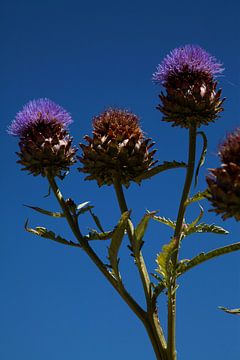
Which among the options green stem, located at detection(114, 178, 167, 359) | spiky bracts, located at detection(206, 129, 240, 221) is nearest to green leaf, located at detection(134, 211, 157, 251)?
green stem, located at detection(114, 178, 167, 359)

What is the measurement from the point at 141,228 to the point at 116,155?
1.36ft

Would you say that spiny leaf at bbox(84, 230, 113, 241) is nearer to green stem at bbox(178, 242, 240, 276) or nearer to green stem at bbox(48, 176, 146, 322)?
green stem at bbox(48, 176, 146, 322)

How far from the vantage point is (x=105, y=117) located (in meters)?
2.44

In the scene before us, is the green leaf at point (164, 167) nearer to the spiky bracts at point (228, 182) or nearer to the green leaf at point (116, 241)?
the green leaf at point (116, 241)

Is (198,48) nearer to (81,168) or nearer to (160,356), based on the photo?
(81,168)

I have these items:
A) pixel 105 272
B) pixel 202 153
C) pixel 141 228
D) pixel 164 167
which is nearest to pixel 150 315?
pixel 105 272

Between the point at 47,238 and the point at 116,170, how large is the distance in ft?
1.25

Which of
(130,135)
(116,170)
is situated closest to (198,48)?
(130,135)

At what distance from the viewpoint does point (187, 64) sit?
245cm

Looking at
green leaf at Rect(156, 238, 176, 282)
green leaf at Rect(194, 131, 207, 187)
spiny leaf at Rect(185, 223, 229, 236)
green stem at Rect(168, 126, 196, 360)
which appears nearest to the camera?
green leaf at Rect(156, 238, 176, 282)

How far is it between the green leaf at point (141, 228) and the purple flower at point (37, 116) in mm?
767

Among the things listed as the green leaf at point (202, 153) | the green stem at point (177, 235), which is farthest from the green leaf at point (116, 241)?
the green leaf at point (202, 153)

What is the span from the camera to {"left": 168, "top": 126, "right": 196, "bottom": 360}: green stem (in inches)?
78.4

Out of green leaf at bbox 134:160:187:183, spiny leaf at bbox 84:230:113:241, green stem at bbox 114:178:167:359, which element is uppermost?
green leaf at bbox 134:160:187:183
